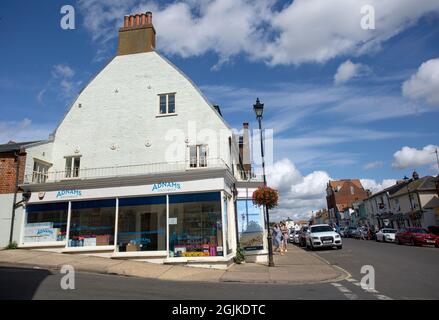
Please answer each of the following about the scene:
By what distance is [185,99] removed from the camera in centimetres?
1966

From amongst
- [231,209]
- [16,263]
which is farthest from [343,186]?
[16,263]

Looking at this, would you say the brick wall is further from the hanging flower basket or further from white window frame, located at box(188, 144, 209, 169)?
the hanging flower basket

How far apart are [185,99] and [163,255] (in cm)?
891

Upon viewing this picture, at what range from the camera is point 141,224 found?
16516mm

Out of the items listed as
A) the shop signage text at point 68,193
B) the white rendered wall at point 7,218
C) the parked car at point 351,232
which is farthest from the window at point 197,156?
the parked car at point 351,232

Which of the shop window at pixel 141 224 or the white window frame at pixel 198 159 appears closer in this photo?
the shop window at pixel 141 224

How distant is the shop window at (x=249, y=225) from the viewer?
19312 millimetres

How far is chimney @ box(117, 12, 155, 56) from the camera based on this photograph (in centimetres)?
2083

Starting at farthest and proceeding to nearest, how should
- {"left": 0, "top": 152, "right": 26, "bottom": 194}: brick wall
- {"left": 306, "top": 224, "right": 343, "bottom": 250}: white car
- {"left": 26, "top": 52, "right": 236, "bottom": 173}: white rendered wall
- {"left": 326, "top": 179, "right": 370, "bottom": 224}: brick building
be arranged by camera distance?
{"left": 326, "top": 179, "right": 370, "bottom": 224}: brick building
{"left": 306, "top": 224, "right": 343, "bottom": 250}: white car
{"left": 26, "top": 52, "right": 236, "bottom": 173}: white rendered wall
{"left": 0, "top": 152, "right": 26, "bottom": 194}: brick wall

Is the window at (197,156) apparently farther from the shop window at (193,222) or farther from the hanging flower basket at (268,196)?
the hanging flower basket at (268,196)

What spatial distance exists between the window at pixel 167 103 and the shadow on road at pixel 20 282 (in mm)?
10655

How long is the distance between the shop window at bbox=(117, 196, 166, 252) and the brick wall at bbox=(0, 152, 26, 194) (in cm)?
621

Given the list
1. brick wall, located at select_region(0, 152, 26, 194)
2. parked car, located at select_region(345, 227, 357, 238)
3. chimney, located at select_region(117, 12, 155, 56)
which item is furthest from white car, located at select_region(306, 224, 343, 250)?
parked car, located at select_region(345, 227, 357, 238)
